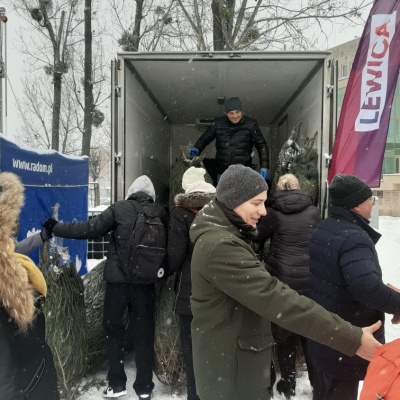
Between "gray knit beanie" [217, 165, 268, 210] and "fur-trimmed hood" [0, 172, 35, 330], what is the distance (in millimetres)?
898

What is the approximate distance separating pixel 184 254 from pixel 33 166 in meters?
2.71

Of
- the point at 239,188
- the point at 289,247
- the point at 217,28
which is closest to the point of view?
the point at 239,188

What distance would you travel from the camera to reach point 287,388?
3986 millimetres

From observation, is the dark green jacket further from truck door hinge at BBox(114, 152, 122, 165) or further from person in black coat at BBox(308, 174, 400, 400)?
truck door hinge at BBox(114, 152, 122, 165)

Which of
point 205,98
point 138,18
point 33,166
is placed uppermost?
point 138,18

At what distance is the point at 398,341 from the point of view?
1.85 m

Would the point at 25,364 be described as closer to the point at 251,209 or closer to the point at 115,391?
the point at 251,209

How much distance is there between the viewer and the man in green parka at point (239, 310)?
189 cm

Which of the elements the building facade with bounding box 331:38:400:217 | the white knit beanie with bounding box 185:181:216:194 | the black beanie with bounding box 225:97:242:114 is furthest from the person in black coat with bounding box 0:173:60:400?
the building facade with bounding box 331:38:400:217

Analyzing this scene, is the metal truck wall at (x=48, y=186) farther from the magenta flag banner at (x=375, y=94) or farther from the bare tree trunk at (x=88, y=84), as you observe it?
the bare tree trunk at (x=88, y=84)

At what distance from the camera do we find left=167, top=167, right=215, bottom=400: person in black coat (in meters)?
3.58

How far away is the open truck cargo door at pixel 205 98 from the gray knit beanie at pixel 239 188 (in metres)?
2.66

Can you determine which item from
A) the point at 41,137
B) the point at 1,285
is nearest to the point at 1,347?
the point at 1,285

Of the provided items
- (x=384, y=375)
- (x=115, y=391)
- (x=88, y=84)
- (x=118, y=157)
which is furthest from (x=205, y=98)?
(x=88, y=84)
